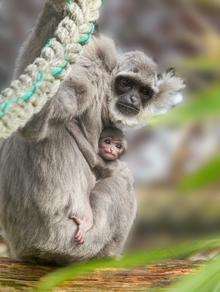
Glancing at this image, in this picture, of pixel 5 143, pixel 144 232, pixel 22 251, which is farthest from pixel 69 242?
pixel 144 232

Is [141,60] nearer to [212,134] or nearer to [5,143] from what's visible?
[5,143]

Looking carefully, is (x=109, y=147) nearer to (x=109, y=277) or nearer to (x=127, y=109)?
(x=127, y=109)

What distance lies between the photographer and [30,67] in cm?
461

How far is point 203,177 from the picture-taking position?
381 centimetres

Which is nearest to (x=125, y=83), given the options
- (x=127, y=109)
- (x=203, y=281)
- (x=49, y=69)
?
(x=127, y=109)

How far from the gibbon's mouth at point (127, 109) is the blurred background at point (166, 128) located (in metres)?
3.42

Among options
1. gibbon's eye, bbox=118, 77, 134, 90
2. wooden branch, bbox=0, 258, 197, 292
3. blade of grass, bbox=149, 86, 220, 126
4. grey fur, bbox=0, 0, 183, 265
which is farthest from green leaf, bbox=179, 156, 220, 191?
gibbon's eye, bbox=118, 77, 134, 90

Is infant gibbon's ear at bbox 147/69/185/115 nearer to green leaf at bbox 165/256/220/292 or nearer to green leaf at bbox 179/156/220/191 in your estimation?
green leaf at bbox 179/156/220/191

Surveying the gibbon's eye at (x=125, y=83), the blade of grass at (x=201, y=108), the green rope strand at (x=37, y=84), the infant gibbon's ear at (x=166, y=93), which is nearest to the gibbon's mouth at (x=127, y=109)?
the gibbon's eye at (x=125, y=83)

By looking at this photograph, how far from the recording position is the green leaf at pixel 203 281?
3496 millimetres

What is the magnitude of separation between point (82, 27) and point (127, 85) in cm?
210

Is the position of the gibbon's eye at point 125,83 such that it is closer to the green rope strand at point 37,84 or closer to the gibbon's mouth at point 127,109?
the gibbon's mouth at point 127,109

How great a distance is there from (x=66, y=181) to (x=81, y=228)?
337 mm

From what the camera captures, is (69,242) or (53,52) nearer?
(53,52)
